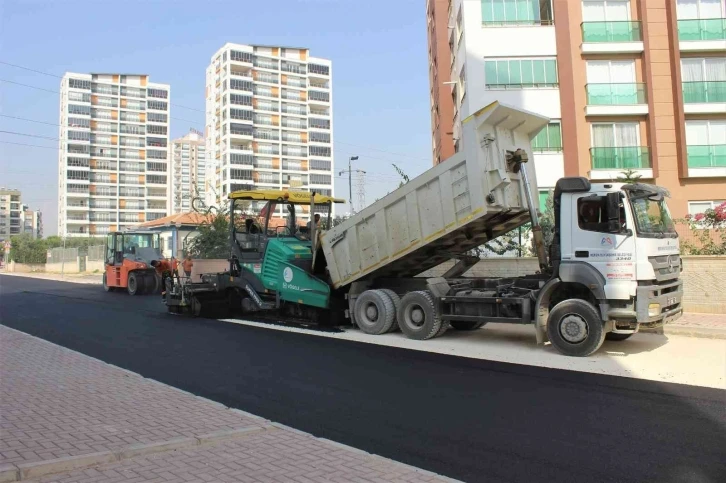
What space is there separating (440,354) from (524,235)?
6649 millimetres

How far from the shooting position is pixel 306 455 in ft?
14.6

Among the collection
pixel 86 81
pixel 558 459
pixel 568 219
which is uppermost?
pixel 86 81

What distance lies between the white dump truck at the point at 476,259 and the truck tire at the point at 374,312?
0.02 m

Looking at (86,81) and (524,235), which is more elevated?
(86,81)

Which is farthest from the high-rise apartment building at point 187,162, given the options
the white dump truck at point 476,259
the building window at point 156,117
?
the white dump truck at point 476,259

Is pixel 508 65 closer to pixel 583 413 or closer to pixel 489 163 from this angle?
pixel 489 163

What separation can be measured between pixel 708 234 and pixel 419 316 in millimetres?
8962

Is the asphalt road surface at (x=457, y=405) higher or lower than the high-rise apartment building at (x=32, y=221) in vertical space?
lower

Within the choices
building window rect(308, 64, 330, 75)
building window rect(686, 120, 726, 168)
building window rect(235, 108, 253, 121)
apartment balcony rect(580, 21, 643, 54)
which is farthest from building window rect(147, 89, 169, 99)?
building window rect(686, 120, 726, 168)

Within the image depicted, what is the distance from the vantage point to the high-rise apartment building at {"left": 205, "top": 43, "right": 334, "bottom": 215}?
10106 cm

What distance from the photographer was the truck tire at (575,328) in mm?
8617

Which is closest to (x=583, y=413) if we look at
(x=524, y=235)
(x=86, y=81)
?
(x=524, y=235)

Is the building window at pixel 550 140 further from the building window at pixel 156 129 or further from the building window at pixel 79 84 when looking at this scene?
the building window at pixel 79 84

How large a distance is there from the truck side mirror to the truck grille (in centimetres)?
69
